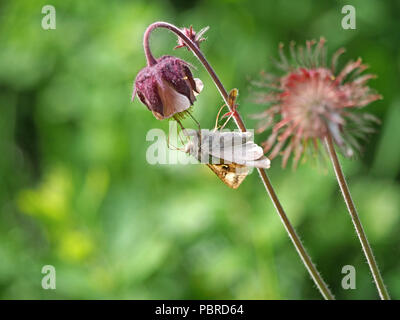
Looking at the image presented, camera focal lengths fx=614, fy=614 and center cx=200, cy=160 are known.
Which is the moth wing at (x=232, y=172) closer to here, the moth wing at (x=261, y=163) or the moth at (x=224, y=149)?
the moth at (x=224, y=149)

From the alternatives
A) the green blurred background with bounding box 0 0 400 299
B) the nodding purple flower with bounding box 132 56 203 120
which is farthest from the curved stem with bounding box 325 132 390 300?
the green blurred background with bounding box 0 0 400 299

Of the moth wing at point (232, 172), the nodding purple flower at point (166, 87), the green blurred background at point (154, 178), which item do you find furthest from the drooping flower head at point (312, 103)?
the green blurred background at point (154, 178)

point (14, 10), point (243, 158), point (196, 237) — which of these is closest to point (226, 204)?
point (196, 237)

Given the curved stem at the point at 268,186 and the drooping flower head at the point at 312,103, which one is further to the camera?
the drooping flower head at the point at 312,103

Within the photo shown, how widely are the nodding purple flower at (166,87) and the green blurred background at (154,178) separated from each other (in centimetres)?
191

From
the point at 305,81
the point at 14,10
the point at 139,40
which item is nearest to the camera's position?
the point at 305,81

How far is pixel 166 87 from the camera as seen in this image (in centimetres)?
165

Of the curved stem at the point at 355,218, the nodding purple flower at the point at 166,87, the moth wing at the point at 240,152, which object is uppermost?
the nodding purple flower at the point at 166,87

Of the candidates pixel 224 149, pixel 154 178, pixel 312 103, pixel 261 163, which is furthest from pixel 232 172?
pixel 154 178

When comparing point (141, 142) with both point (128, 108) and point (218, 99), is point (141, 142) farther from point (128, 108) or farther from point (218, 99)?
point (218, 99)

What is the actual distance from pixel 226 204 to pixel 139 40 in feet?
4.13

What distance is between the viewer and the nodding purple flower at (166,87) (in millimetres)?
1661

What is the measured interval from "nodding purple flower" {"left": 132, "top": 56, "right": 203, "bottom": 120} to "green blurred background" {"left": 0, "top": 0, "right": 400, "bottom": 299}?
1913 millimetres

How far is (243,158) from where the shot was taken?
64.3 inches
